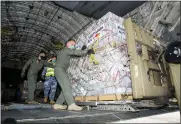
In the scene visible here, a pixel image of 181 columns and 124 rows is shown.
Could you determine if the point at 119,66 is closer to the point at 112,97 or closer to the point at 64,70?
the point at 112,97

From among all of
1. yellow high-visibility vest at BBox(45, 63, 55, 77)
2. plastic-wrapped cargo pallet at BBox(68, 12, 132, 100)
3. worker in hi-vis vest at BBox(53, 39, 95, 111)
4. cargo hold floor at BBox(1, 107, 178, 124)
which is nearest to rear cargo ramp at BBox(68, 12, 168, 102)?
plastic-wrapped cargo pallet at BBox(68, 12, 132, 100)

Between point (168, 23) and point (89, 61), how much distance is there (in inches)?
125

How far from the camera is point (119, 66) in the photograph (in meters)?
3.71

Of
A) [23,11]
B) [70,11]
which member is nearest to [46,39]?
[23,11]

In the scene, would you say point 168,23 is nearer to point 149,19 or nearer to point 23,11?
point 149,19

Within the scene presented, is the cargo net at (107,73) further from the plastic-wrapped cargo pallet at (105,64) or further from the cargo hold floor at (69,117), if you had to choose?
the cargo hold floor at (69,117)

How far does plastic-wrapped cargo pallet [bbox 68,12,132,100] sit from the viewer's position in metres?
3.68

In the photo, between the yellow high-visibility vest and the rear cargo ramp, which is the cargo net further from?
the yellow high-visibility vest

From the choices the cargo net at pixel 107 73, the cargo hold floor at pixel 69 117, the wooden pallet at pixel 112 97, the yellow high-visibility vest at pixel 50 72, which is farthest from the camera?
the yellow high-visibility vest at pixel 50 72

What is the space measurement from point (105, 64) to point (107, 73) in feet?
0.79

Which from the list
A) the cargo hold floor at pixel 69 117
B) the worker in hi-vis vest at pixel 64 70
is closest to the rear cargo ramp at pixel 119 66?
the worker in hi-vis vest at pixel 64 70

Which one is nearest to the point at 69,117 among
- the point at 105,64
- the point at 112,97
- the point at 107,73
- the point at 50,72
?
the point at 112,97

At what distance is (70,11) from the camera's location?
6805 mm

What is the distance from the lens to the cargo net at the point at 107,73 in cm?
365
